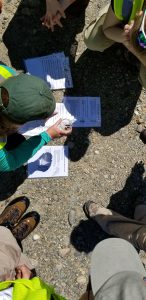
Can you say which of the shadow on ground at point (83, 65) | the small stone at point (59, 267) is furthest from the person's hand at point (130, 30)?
the small stone at point (59, 267)

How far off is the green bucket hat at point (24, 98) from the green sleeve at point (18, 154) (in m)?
0.39

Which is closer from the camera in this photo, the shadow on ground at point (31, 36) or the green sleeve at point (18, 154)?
the green sleeve at point (18, 154)

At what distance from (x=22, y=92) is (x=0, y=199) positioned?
133cm

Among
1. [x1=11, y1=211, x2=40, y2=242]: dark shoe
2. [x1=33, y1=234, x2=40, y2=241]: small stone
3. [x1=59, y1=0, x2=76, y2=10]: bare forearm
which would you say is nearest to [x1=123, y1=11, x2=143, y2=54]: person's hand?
[x1=59, y1=0, x2=76, y2=10]: bare forearm

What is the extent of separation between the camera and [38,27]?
12.2 ft

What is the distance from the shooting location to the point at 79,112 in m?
3.67

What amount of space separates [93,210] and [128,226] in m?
0.38

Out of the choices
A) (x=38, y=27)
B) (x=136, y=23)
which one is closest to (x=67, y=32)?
(x=38, y=27)

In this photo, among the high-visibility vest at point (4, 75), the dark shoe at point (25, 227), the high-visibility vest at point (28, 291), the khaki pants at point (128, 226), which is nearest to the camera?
the high-visibility vest at point (28, 291)

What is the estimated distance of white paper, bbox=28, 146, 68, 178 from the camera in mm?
3584

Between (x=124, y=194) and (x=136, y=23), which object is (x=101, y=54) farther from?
(x=124, y=194)

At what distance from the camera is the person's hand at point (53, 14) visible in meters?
3.35

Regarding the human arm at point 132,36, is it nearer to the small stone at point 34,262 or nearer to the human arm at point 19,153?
the human arm at point 19,153

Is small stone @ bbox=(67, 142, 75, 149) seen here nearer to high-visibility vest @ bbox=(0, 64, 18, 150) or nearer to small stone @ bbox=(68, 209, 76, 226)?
small stone @ bbox=(68, 209, 76, 226)
